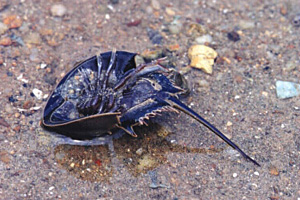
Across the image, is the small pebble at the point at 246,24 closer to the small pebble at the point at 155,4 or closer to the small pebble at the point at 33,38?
the small pebble at the point at 155,4

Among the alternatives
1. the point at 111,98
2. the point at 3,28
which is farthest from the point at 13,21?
the point at 111,98

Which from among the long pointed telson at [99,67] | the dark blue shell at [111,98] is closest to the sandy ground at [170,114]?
the dark blue shell at [111,98]

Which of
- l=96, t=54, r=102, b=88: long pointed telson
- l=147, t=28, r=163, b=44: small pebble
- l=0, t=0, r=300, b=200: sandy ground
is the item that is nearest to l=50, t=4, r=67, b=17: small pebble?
l=0, t=0, r=300, b=200: sandy ground

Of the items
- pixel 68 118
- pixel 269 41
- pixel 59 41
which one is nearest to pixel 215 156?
pixel 68 118

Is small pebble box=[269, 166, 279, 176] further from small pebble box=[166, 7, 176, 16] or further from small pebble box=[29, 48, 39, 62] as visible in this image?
small pebble box=[29, 48, 39, 62]

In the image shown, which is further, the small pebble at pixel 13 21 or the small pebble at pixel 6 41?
the small pebble at pixel 13 21

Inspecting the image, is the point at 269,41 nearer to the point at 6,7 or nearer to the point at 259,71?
the point at 259,71
